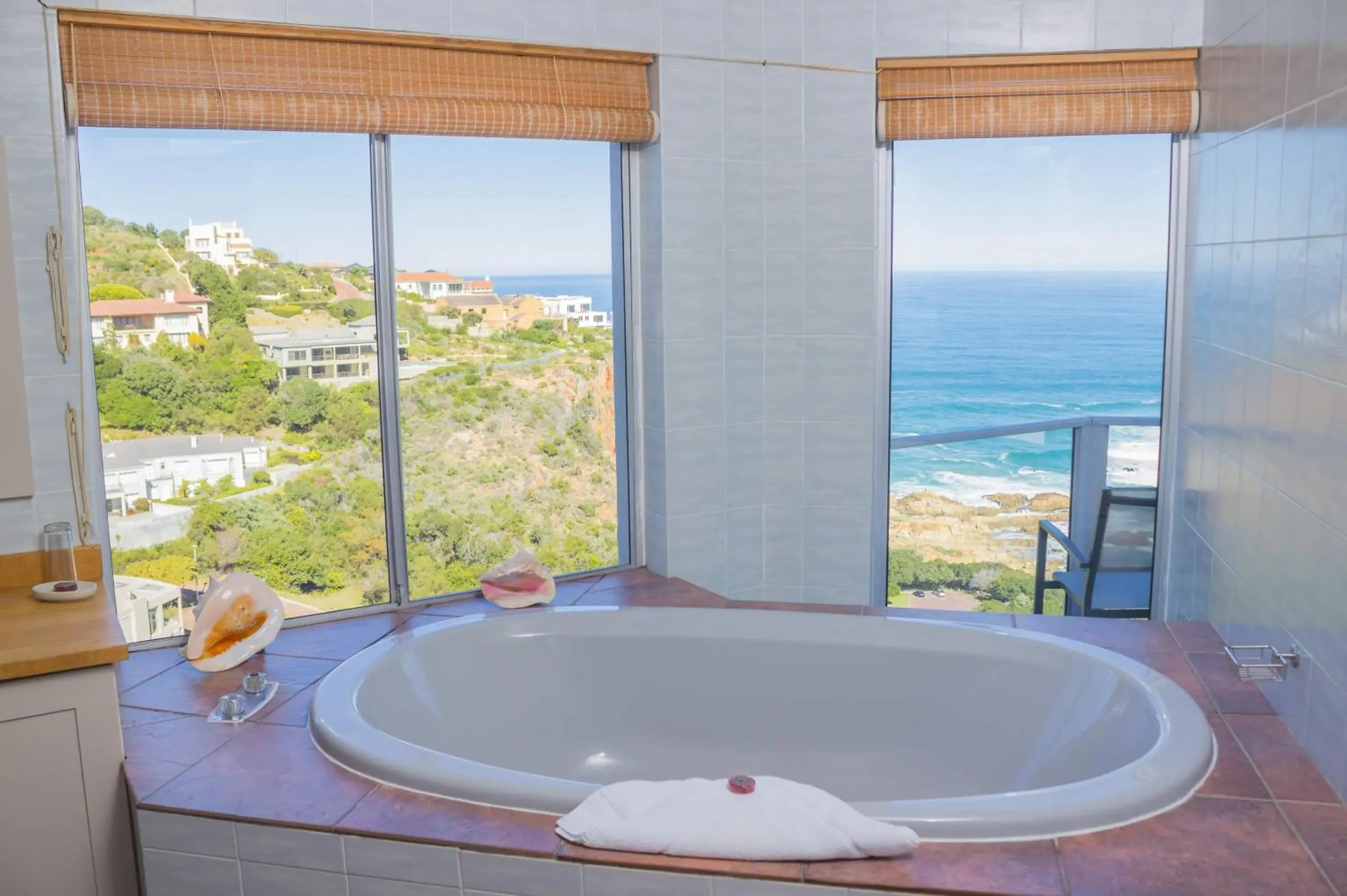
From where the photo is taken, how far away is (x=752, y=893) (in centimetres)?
192

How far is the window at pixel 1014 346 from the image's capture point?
139 inches

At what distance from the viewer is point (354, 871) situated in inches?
82.1

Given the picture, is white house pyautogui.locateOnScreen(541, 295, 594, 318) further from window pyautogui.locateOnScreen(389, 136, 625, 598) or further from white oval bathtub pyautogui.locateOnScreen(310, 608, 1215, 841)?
white oval bathtub pyautogui.locateOnScreen(310, 608, 1215, 841)

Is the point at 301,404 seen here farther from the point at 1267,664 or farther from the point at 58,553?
the point at 1267,664

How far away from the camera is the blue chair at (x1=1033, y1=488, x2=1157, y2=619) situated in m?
3.67

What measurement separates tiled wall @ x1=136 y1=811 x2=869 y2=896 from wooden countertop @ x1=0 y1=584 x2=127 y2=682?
13.2 inches

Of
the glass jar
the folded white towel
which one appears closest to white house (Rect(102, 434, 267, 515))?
the glass jar

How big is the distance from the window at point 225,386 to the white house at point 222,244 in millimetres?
14

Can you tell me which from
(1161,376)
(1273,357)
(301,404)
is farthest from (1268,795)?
(301,404)

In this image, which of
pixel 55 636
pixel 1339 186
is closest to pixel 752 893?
pixel 55 636

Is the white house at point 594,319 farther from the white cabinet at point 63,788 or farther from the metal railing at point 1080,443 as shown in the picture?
the white cabinet at point 63,788

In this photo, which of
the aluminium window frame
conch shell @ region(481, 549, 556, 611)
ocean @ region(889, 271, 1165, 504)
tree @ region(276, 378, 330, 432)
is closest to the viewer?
tree @ region(276, 378, 330, 432)

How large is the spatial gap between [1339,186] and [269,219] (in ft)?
7.92

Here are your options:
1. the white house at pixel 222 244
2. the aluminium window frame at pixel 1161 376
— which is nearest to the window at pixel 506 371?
the white house at pixel 222 244
